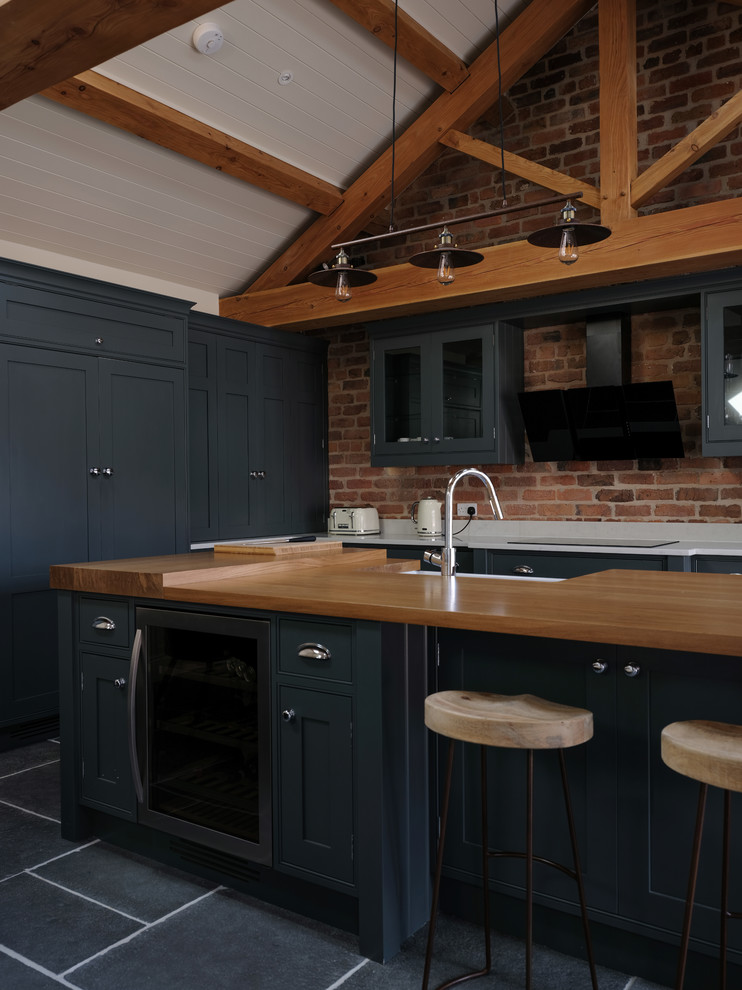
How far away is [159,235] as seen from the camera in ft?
15.3

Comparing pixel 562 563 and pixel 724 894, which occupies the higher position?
pixel 562 563

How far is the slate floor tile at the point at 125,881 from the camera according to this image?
2264mm

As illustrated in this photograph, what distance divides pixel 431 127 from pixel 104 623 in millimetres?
3542

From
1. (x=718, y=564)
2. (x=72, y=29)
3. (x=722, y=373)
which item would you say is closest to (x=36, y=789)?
(x=72, y=29)

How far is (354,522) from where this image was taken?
17.3 feet

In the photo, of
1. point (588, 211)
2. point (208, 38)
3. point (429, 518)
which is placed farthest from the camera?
point (429, 518)

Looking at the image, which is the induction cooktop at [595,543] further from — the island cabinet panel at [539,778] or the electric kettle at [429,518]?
the island cabinet panel at [539,778]

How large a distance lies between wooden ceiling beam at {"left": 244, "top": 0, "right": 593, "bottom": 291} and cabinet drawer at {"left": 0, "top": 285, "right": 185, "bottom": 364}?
1110 millimetres

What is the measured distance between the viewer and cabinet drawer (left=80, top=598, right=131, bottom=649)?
2559 mm

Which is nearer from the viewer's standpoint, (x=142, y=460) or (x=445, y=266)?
(x=445, y=266)

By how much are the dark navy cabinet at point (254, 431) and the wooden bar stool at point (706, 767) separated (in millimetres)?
3566

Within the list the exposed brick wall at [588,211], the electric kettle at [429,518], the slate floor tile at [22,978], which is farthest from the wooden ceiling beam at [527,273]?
the slate floor tile at [22,978]

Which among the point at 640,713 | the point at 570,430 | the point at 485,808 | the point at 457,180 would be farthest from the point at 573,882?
the point at 457,180

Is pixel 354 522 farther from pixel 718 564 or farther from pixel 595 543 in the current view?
pixel 718 564
